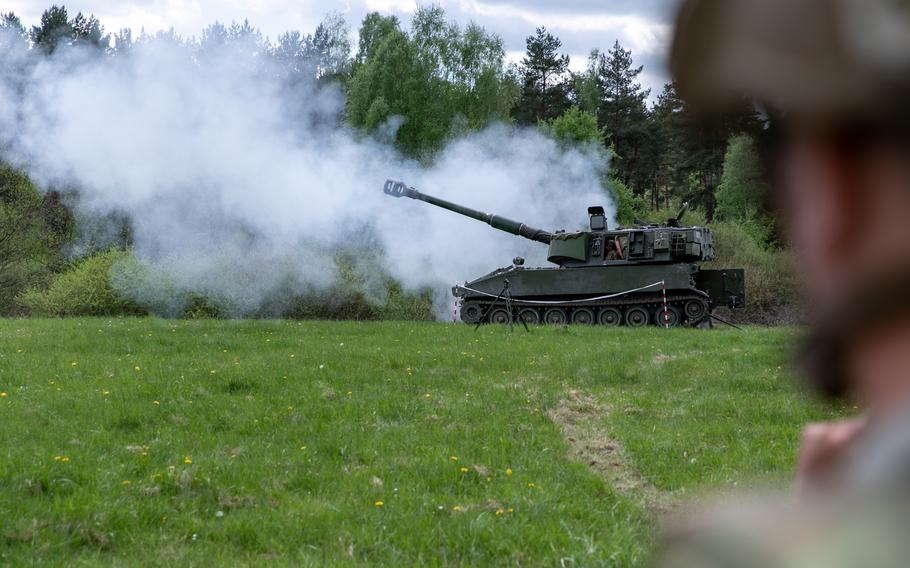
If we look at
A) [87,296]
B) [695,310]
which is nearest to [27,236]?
[87,296]

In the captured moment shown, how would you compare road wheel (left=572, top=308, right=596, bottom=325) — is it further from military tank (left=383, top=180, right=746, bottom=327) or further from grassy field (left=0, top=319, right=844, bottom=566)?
grassy field (left=0, top=319, right=844, bottom=566)

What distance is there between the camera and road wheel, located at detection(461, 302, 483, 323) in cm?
2417

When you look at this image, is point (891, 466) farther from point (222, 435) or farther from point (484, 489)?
point (222, 435)

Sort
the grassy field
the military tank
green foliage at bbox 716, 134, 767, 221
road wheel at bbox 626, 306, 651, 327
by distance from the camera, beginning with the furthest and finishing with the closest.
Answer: road wheel at bbox 626, 306, 651, 327 → the military tank → the grassy field → green foliage at bbox 716, 134, 767, 221

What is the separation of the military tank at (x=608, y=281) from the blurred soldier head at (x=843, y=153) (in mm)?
21328

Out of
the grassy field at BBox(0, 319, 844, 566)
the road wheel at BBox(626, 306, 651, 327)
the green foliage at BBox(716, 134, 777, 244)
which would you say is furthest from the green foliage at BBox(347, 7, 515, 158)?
the green foliage at BBox(716, 134, 777, 244)

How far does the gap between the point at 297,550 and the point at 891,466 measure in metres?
5.00

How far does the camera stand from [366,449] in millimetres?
7375

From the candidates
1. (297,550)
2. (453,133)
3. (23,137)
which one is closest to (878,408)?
(297,550)

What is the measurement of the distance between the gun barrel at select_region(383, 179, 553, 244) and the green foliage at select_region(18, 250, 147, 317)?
304 inches

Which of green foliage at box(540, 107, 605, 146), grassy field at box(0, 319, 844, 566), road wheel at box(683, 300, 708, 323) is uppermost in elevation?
green foliage at box(540, 107, 605, 146)

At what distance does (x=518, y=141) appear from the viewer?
1203 inches

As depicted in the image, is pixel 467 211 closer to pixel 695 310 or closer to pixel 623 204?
pixel 695 310

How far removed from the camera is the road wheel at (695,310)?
21994 millimetres
